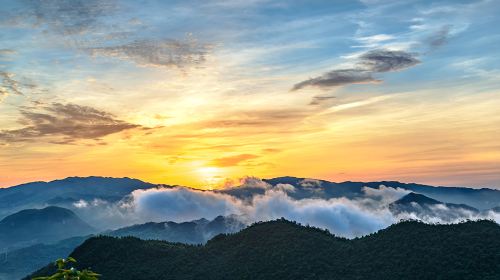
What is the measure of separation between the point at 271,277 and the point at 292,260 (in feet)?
49.3

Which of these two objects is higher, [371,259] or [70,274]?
[70,274]

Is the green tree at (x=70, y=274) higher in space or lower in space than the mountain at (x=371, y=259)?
higher

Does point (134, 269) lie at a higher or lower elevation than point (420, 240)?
lower

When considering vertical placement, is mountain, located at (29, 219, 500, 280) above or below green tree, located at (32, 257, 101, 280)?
below

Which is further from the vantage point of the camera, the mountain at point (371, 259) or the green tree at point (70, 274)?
the mountain at point (371, 259)

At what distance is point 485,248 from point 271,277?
255 feet

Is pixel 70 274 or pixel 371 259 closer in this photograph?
pixel 70 274

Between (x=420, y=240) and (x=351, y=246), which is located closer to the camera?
(x=420, y=240)

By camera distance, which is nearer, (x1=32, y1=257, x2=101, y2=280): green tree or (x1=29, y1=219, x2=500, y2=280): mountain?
(x1=32, y1=257, x2=101, y2=280): green tree

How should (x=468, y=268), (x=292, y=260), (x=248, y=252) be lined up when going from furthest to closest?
(x=248, y=252), (x=292, y=260), (x=468, y=268)

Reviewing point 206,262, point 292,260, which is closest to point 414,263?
point 292,260

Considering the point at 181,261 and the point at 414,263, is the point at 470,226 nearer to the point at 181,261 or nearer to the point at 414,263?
the point at 414,263

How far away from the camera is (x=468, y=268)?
143000mm

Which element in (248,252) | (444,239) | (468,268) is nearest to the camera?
(468,268)
